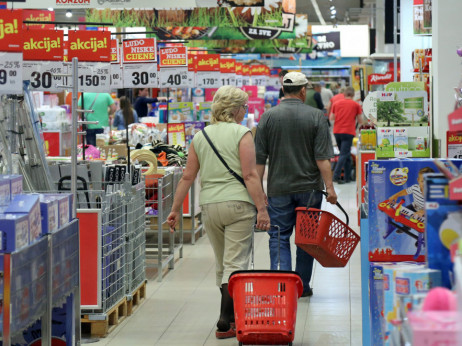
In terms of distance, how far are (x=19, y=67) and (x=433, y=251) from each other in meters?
3.38

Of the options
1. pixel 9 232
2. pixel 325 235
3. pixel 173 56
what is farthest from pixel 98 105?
pixel 9 232

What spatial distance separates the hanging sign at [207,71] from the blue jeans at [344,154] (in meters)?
3.02

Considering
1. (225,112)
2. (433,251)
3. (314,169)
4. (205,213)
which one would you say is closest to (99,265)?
(205,213)

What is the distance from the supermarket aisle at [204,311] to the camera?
5.82 meters

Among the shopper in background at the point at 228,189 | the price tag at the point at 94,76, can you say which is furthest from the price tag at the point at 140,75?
the shopper in background at the point at 228,189

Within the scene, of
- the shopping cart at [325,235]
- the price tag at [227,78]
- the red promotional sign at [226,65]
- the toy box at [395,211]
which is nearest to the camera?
the toy box at [395,211]

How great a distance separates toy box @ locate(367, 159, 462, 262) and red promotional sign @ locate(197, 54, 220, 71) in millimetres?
10473

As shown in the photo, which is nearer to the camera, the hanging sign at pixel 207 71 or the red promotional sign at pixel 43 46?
the red promotional sign at pixel 43 46

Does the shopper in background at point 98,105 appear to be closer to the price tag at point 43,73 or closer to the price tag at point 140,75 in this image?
the price tag at point 140,75

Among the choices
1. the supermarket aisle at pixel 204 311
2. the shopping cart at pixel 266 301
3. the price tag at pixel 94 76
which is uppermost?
the price tag at pixel 94 76

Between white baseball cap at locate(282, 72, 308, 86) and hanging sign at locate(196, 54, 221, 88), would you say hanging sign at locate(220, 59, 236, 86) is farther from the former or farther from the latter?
white baseball cap at locate(282, 72, 308, 86)

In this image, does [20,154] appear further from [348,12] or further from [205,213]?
[348,12]

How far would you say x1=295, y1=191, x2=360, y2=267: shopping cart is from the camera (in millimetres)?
5945

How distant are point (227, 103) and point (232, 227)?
0.80 m
